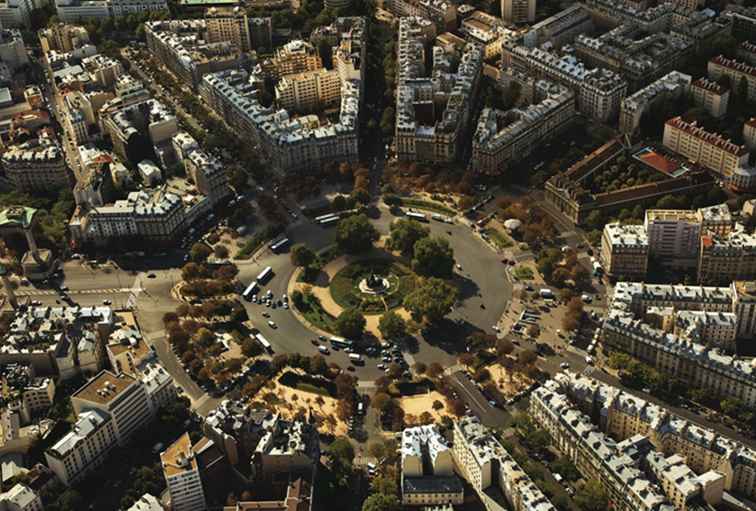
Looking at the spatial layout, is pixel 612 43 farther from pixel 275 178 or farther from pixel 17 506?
pixel 17 506

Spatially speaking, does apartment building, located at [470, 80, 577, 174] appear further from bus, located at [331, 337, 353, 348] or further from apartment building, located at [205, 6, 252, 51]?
apartment building, located at [205, 6, 252, 51]

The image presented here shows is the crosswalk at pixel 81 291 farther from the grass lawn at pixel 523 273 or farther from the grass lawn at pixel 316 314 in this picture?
the grass lawn at pixel 523 273

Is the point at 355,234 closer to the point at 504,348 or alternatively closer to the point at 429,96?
the point at 504,348

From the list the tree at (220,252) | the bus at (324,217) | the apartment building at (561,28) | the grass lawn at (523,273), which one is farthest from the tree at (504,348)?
the apartment building at (561,28)

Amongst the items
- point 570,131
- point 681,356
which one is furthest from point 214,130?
point 681,356

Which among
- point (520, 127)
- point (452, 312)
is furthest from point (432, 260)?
point (520, 127)

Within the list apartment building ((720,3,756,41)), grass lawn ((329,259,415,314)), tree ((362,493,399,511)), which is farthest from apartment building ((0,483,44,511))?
apartment building ((720,3,756,41))

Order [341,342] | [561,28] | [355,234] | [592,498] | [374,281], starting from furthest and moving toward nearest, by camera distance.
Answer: [561,28] < [355,234] < [374,281] < [341,342] < [592,498]
